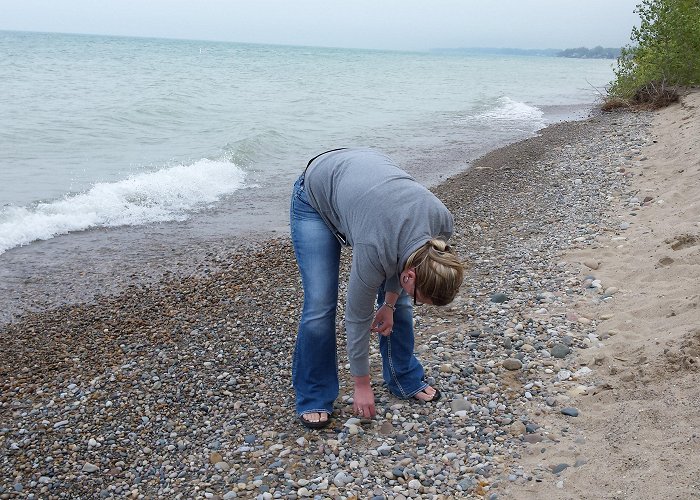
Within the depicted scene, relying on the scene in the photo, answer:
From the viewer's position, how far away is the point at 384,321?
360 centimetres

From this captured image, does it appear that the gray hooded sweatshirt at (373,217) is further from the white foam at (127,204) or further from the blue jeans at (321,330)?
the white foam at (127,204)

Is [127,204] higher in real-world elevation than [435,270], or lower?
lower

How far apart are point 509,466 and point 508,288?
8.10ft

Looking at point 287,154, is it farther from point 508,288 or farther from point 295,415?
point 295,415

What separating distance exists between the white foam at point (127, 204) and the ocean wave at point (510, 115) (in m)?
10.9

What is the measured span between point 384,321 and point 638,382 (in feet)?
5.05

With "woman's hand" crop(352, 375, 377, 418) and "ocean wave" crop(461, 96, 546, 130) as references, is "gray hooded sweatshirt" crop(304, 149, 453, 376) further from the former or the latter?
"ocean wave" crop(461, 96, 546, 130)

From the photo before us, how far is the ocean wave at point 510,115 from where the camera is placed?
20.1 m

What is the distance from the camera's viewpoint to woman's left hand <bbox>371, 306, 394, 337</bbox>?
355cm

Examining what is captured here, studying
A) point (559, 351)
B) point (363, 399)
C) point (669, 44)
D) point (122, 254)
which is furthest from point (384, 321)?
point (669, 44)

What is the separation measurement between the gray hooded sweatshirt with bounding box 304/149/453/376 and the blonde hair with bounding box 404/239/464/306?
0.14 feet

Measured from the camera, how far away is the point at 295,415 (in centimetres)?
398

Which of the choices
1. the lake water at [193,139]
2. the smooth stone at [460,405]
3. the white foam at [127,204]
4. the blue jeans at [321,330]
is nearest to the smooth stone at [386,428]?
the blue jeans at [321,330]

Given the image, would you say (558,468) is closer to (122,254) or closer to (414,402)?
(414,402)
